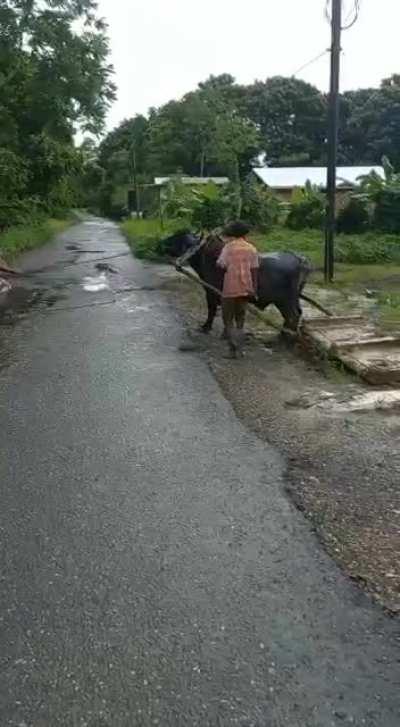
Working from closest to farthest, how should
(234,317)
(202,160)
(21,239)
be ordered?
(234,317), (21,239), (202,160)

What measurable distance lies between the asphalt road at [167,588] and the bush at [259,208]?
2129cm

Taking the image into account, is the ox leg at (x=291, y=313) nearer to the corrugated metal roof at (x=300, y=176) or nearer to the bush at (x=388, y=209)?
the bush at (x=388, y=209)

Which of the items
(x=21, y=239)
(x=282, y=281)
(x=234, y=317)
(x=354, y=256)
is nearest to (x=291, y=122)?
(x=21, y=239)

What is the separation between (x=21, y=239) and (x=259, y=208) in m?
9.30

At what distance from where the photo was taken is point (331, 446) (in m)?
5.49

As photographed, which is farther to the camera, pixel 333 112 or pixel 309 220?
pixel 309 220

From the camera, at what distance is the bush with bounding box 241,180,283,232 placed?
27094 millimetres

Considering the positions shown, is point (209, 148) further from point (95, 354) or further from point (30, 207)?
point (95, 354)

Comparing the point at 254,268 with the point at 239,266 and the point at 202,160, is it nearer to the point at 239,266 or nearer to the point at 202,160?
the point at 239,266

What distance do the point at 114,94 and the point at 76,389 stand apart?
65.9 feet

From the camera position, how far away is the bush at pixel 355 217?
83.8 ft

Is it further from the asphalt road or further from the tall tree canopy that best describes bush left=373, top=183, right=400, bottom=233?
the asphalt road

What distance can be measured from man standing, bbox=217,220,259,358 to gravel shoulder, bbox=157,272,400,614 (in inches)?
13.1

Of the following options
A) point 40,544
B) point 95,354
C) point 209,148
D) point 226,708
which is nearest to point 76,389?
point 95,354
